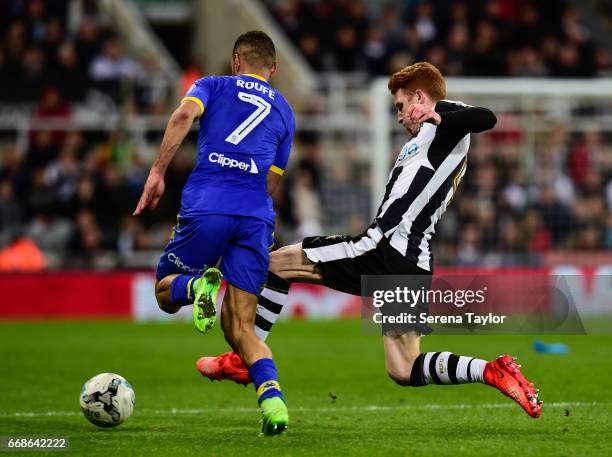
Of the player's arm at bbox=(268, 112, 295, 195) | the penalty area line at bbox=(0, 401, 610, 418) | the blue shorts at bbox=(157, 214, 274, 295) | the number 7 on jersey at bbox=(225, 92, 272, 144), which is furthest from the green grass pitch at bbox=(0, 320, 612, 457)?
the number 7 on jersey at bbox=(225, 92, 272, 144)

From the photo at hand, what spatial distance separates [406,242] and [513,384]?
1.06m

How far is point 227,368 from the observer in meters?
7.35

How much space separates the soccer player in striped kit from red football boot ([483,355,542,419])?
0.66 feet

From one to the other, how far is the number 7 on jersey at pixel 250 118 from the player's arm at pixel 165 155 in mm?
337

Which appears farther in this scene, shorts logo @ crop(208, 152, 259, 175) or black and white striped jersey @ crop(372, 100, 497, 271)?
black and white striped jersey @ crop(372, 100, 497, 271)

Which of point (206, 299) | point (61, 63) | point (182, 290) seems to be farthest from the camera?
point (61, 63)

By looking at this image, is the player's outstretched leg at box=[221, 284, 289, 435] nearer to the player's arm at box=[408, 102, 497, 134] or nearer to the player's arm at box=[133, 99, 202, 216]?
the player's arm at box=[133, 99, 202, 216]

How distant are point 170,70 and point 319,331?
785cm

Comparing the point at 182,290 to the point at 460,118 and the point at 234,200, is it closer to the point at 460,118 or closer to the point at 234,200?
the point at 234,200

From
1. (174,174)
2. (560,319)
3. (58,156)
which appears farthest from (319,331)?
(560,319)

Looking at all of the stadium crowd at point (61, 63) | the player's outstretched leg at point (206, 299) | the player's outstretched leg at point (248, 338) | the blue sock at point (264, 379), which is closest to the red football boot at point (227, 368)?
the player's outstretched leg at point (248, 338)

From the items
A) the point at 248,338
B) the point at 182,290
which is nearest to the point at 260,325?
the point at 248,338

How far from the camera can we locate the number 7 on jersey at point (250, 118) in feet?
23.3

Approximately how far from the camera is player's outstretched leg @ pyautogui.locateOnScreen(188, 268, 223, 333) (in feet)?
21.9
